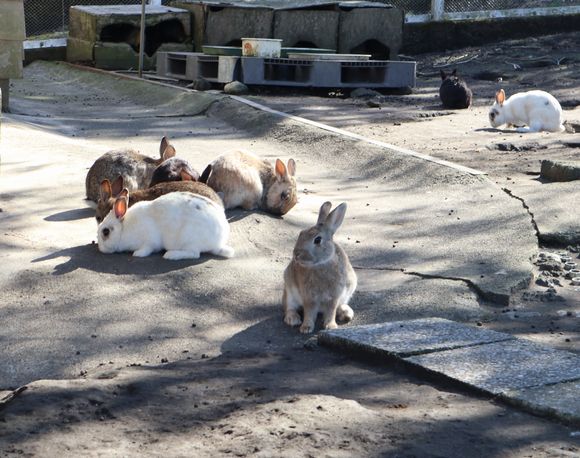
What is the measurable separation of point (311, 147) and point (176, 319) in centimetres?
543

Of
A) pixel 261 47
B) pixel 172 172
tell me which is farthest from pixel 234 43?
pixel 172 172

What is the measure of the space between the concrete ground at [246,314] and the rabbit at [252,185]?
14 centimetres

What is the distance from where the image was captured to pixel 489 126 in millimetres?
12555

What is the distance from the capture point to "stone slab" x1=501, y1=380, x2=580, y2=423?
4.25m

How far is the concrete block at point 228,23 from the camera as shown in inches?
663

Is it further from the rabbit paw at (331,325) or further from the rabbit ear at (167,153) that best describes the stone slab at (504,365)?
the rabbit ear at (167,153)

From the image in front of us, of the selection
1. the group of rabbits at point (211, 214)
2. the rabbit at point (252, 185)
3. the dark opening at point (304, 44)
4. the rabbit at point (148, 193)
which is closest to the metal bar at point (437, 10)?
the dark opening at point (304, 44)

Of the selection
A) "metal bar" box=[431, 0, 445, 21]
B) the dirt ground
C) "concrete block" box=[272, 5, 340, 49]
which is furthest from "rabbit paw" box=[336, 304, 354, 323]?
"metal bar" box=[431, 0, 445, 21]

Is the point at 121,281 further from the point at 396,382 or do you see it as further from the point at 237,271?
the point at 396,382

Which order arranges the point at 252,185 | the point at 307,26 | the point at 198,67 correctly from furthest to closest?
the point at 307,26, the point at 198,67, the point at 252,185

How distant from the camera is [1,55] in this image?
1168 centimetres

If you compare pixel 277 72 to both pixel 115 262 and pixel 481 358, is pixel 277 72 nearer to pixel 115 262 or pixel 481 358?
pixel 115 262

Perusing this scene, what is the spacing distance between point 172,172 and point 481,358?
3336 mm

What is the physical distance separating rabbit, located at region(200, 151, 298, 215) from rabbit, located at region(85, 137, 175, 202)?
465 mm
